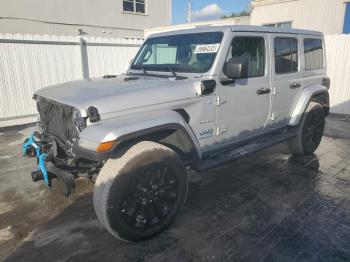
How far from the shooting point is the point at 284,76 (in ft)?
14.8

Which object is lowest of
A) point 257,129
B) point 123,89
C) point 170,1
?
point 257,129

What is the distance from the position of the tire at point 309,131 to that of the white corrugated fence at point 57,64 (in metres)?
4.80

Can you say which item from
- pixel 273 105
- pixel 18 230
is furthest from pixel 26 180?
pixel 273 105

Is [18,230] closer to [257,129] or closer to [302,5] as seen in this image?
[257,129]

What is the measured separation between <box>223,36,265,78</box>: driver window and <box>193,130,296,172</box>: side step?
1.01m

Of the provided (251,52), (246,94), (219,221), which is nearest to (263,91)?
(246,94)

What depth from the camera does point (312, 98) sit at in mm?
5207

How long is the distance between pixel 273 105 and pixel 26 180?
3992 mm

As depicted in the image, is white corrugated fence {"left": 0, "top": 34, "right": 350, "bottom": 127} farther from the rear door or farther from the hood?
the rear door

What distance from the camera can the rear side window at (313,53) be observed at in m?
5.02

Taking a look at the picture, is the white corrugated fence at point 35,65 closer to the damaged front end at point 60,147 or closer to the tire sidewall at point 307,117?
the damaged front end at point 60,147

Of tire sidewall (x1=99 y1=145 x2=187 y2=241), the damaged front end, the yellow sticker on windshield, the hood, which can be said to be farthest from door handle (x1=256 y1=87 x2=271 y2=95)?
the damaged front end

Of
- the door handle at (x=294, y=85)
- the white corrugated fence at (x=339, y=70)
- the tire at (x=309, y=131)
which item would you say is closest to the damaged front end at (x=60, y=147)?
the door handle at (x=294, y=85)

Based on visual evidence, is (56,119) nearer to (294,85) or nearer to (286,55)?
(286,55)
